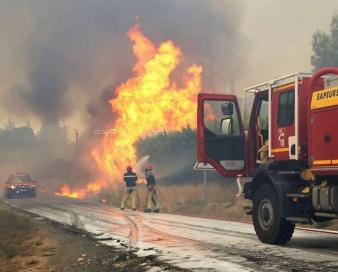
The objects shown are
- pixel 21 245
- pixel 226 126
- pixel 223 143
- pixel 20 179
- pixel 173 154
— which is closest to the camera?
pixel 226 126

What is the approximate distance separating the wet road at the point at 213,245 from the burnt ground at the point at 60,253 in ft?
1.12

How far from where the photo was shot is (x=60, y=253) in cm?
912

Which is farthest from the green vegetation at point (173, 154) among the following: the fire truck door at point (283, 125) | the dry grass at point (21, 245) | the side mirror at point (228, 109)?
the fire truck door at point (283, 125)

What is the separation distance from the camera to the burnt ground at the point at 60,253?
7411 millimetres

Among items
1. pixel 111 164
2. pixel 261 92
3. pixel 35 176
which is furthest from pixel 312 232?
pixel 35 176

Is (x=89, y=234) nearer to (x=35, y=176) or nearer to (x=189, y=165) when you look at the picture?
(x=189, y=165)

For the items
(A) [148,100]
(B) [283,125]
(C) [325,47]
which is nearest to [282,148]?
(B) [283,125]

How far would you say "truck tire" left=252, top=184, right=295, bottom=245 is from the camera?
8.70 m

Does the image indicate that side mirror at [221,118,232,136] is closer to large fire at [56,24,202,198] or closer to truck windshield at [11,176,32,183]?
large fire at [56,24,202,198]

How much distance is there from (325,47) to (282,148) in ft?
146

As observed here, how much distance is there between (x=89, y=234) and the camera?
11.3 m

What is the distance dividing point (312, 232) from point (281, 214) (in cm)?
300

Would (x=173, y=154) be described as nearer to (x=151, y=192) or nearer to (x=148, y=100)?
(x=148, y=100)

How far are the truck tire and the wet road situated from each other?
0.19m
